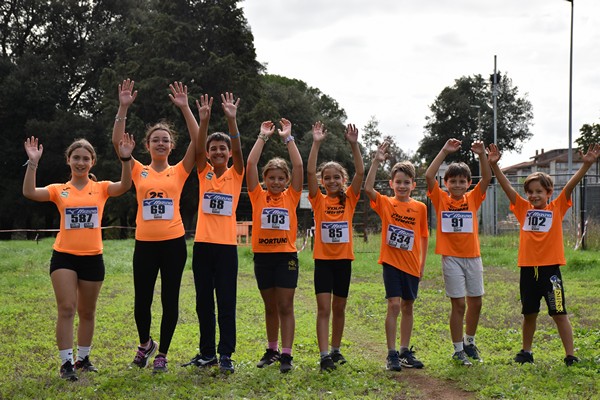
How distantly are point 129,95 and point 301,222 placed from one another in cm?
2578

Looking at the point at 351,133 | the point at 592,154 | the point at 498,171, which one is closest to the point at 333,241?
the point at 351,133

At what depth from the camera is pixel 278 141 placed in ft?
121

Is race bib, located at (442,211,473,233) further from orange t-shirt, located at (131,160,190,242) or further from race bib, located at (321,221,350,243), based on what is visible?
orange t-shirt, located at (131,160,190,242)

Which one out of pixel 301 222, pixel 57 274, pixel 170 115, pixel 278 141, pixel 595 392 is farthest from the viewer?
pixel 278 141

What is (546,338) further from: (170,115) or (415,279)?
(170,115)

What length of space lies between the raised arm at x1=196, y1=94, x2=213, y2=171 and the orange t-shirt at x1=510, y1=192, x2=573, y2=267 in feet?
10.2

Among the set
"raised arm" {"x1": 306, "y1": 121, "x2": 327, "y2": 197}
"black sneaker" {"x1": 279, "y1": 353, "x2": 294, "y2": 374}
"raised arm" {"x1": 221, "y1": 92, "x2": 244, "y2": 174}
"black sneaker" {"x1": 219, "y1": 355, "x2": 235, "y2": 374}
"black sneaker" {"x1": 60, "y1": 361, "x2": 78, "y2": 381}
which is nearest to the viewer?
"black sneaker" {"x1": 60, "y1": 361, "x2": 78, "y2": 381}

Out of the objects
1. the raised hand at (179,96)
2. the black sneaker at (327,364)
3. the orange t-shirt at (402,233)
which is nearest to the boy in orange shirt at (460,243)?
the orange t-shirt at (402,233)

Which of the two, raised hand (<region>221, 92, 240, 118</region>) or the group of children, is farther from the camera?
raised hand (<region>221, 92, 240, 118</region>)

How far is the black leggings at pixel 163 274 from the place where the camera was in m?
5.78

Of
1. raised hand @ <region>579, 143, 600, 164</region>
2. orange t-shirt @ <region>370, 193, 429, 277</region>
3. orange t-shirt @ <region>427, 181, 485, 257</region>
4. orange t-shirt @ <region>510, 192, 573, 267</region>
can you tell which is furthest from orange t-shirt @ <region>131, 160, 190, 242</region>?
raised hand @ <region>579, 143, 600, 164</region>

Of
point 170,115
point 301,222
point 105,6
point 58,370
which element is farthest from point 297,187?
point 105,6

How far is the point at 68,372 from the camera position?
18.2 feet

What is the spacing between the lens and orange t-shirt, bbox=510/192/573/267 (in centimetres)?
629
